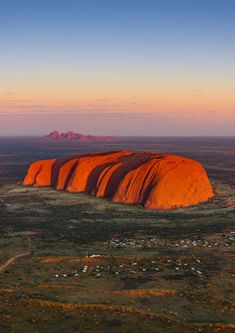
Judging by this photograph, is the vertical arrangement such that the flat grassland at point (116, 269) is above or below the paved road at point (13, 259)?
above

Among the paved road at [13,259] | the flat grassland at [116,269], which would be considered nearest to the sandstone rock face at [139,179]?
the flat grassland at [116,269]

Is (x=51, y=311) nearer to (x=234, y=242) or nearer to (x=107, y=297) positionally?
(x=107, y=297)

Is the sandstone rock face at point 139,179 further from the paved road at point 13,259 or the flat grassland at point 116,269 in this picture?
the paved road at point 13,259

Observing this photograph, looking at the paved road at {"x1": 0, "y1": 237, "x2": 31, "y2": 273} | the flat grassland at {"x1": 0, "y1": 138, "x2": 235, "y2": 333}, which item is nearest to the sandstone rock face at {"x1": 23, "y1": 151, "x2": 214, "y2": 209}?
the flat grassland at {"x1": 0, "y1": 138, "x2": 235, "y2": 333}

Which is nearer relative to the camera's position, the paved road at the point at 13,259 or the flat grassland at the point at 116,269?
the flat grassland at the point at 116,269

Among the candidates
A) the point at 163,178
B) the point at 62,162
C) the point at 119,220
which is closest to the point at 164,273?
the point at 119,220

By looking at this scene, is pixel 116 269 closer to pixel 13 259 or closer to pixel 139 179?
pixel 13 259
